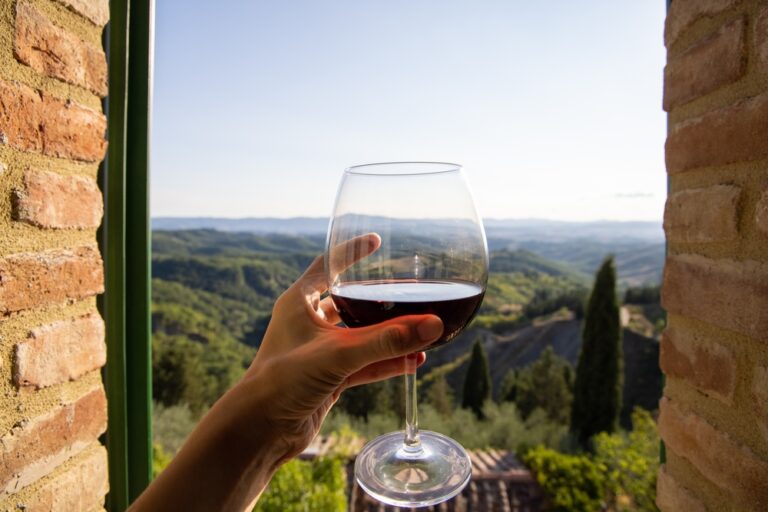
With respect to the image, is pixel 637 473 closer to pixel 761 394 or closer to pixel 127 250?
pixel 761 394

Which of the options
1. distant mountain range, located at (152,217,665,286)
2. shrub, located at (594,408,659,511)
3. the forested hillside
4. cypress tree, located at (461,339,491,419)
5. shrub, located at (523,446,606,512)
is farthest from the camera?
the forested hillside

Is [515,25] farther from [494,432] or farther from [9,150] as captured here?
[494,432]

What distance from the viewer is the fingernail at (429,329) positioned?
28.2 inches

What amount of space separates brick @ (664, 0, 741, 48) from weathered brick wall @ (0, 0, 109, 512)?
1184 millimetres

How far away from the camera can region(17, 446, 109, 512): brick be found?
2.73ft

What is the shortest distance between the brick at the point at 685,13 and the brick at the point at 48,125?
1.20m

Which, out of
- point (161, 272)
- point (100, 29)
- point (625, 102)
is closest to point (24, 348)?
point (100, 29)

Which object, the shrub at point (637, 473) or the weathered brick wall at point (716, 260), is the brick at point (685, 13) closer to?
the weathered brick wall at point (716, 260)

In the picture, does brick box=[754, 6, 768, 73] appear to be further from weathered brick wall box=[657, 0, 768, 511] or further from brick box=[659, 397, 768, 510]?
brick box=[659, 397, 768, 510]

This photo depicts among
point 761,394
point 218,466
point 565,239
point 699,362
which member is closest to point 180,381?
point 565,239

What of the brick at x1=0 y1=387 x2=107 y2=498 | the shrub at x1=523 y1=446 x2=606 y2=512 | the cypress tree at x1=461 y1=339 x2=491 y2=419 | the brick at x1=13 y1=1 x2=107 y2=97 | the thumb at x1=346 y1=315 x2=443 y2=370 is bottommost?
the cypress tree at x1=461 y1=339 x2=491 y2=419

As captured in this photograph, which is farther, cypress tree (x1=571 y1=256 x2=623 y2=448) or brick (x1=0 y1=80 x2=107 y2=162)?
cypress tree (x1=571 y1=256 x2=623 y2=448)

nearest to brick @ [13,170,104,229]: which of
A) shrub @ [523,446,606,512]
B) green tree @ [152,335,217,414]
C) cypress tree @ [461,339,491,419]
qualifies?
shrub @ [523,446,606,512]

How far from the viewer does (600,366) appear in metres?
11.8
